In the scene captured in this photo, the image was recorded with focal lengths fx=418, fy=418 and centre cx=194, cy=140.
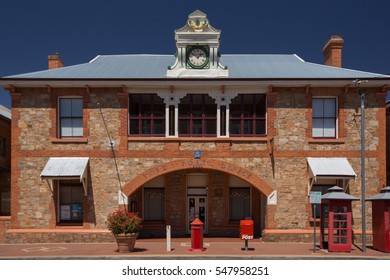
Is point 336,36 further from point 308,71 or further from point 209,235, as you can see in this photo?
point 209,235

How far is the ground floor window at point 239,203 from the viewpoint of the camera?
22578 mm

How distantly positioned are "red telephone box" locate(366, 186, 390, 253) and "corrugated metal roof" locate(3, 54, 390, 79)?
6.11 metres

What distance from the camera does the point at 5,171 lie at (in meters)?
24.7

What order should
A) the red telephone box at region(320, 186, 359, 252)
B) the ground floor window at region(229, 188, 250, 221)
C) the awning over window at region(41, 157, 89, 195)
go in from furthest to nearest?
the ground floor window at region(229, 188, 250, 221) < the awning over window at region(41, 157, 89, 195) < the red telephone box at region(320, 186, 359, 252)

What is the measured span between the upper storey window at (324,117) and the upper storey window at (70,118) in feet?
38.2

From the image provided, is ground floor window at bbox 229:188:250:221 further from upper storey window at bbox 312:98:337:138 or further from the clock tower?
the clock tower

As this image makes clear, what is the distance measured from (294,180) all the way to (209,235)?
5431 mm

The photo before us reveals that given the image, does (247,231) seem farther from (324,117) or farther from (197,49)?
(197,49)

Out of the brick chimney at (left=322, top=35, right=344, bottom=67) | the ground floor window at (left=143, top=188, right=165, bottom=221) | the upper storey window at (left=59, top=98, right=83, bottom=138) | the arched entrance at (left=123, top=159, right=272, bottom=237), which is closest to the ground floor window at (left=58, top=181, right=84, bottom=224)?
the upper storey window at (left=59, top=98, right=83, bottom=138)

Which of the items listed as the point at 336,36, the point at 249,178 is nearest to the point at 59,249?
the point at 249,178

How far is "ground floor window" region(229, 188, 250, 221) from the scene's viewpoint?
22578 mm

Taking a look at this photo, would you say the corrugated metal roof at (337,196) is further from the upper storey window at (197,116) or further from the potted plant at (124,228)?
the potted plant at (124,228)

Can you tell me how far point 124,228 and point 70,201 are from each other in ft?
17.7

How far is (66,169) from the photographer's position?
19.8 metres
